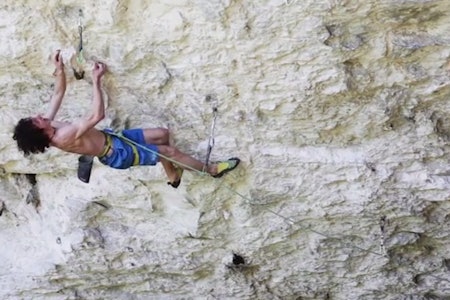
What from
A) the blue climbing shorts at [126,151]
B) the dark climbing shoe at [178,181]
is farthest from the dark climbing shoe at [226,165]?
the blue climbing shorts at [126,151]

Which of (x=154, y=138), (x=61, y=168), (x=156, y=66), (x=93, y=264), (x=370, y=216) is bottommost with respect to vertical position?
(x=93, y=264)

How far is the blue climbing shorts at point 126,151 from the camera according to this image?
4.20 m

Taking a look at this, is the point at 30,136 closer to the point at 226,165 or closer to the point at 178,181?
the point at 178,181

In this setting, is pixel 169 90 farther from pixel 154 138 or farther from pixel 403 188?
pixel 403 188

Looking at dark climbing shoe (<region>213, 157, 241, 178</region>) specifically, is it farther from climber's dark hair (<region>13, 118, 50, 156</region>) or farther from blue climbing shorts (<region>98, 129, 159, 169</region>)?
climber's dark hair (<region>13, 118, 50, 156</region>)

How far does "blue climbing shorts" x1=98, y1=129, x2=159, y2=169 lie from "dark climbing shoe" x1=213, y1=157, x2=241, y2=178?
0.39 meters

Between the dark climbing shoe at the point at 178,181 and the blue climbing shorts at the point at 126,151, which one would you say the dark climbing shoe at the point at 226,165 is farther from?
the blue climbing shorts at the point at 126,151

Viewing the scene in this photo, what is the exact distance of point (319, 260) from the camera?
5031mm

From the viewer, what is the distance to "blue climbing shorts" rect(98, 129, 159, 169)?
420 centimetres

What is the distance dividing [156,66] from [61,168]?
1091 millimetres

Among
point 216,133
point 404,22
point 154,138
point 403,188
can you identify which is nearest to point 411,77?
point 404,22

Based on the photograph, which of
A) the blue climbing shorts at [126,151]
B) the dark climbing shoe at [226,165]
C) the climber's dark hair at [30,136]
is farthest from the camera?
the dark climbing shoe at [226,165]

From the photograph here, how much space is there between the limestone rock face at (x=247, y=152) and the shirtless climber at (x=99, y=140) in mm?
137

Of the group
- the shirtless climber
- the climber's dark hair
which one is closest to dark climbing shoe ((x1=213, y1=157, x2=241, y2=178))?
the shirtless climber
